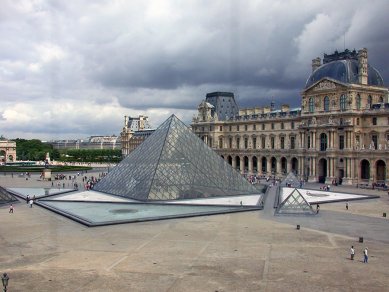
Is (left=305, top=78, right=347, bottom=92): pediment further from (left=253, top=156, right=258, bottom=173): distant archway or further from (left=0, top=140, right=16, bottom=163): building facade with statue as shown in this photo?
(left=0, top=140, right=16, bottom=163): building facade with statue

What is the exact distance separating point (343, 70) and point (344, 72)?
0.37 m

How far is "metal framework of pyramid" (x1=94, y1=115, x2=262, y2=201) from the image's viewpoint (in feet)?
128

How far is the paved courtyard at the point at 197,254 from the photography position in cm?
1634

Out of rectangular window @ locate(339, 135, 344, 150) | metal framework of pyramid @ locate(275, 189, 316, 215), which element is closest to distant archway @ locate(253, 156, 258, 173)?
rectangular window @ locate(339, 135, 344, 150)

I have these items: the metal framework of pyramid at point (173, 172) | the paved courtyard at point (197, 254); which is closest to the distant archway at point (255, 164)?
the metal framework of pyramid at point (173, 172)

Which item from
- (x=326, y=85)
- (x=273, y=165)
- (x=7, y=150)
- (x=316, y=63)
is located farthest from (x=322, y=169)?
(x=7, y=150)

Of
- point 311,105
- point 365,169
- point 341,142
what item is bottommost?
point 365,169

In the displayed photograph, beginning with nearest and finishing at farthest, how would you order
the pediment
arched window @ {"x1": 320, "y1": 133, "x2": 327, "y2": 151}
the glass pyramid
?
the glass pyramid → the pediment → arched window @ {"x1": 320, "y1": 133, "x2": 327, "y2": 151}

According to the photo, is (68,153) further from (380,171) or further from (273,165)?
(380,171)

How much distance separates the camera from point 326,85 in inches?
2347

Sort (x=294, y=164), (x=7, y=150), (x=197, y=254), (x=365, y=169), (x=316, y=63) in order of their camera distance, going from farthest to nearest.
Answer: (x=7, y=150) → (x=294, y=164) → (x=316, y=63) → (x=365, y=169) → (x=197, y=254)

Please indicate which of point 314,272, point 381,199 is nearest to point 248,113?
point 381,199

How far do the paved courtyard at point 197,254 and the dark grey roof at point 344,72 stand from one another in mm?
31425

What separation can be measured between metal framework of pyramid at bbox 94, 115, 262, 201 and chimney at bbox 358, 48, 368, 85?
2412 cm
